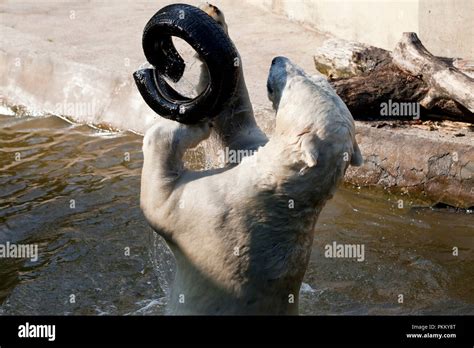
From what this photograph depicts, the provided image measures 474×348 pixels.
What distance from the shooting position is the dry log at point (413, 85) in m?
7.79

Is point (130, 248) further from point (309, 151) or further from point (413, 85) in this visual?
point (309, 151)

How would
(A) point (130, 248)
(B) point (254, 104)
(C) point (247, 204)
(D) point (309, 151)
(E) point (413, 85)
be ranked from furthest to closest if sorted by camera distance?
1. (B) point (254, 104)
2. (E) point (413, 85)
3. (A) point (130, 248)
4. (C) point (247, 204)
5. (D) point (309, 151)

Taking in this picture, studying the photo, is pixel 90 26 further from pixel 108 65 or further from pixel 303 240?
pixel 303 240

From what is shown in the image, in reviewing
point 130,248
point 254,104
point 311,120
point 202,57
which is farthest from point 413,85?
point 311,120

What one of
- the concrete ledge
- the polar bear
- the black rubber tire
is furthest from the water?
the black rubber tire

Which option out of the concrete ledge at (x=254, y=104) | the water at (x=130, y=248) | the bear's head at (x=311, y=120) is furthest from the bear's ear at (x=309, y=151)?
the concrete ledge at (x=254, y=104)

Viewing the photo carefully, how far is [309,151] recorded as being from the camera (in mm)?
3328

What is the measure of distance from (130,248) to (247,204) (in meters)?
3.07

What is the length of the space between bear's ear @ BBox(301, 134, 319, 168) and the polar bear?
2.7 inches

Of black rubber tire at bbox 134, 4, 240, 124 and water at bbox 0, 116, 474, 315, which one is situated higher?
black rubber tire at bbox 134, 4, 240, 124

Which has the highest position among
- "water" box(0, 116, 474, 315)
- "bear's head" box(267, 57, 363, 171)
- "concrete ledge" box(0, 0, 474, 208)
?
"bear's head" box(267, 57, 363, 171)

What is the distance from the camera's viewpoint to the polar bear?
347 centimetres

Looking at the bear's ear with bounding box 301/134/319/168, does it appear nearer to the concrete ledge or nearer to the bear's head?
the bear's head

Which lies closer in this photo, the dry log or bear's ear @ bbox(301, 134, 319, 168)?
bear's ear @ bbox(301, 134, 319, 168)
